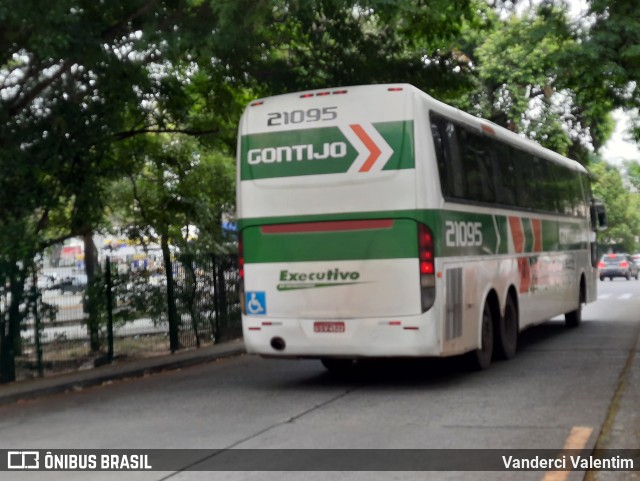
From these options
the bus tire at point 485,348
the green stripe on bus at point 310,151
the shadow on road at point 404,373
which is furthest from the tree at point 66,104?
the bus tire at point 485,348

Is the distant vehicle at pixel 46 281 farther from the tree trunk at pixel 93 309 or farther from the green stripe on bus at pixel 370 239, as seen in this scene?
the green stripe on bus at pixel 370 239

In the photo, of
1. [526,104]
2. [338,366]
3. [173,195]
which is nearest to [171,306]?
[173,195]

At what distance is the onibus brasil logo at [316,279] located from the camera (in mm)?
12328

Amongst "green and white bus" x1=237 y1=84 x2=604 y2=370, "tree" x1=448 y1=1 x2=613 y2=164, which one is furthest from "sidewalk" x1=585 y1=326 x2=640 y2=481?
"tree" x1=448 y1=1 x2=613 y2=164

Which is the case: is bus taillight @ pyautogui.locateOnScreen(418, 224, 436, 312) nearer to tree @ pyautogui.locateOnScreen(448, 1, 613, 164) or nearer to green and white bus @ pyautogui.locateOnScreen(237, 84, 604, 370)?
green and white bus @ pyautogui.locateOnScreen(237, 84, 604, 370)

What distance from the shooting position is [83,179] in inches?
590

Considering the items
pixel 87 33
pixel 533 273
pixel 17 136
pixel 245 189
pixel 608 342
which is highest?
pixel 87 33

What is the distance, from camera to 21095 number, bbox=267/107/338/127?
1247 centimetres

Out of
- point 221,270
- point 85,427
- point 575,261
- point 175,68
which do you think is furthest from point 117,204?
point 85,427

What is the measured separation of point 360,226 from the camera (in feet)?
40.3

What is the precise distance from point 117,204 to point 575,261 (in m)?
9.82

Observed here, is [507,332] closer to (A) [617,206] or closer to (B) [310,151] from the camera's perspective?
(B) [310,151]

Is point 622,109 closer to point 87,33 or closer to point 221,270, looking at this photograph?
point 221,270

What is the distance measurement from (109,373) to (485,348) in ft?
17.6
